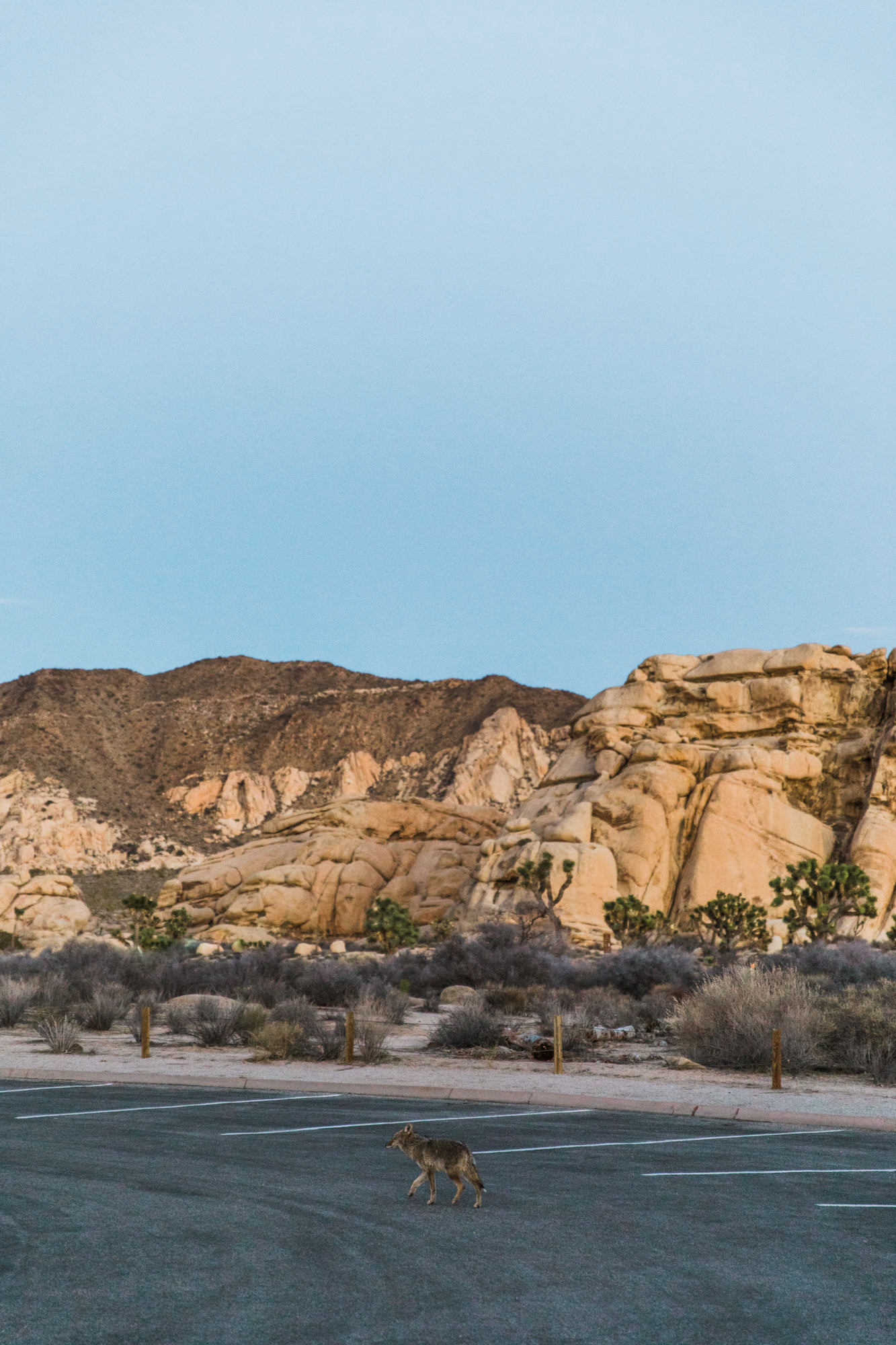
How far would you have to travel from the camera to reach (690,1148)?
11.8 meters

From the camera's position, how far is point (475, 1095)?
15.8 metres

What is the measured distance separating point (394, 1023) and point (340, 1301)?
21.1 metres

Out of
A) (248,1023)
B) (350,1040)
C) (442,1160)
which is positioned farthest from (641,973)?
(442,1160)

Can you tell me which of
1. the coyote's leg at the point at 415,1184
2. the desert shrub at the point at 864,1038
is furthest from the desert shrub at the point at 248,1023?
the coyote's leg at the point at 415,1184

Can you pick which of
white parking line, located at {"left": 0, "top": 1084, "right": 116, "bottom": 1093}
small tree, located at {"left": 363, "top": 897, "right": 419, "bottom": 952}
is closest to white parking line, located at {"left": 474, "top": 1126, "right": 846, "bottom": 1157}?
white parking line, located at {"left": 0, "top": 1084, "right": 116, "bottom": 1093}

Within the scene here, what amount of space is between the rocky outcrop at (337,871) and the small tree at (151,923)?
1.76 metres

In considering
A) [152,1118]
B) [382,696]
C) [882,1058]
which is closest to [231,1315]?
[152,1118]

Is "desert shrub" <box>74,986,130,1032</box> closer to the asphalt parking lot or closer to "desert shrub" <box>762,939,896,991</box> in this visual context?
the asphalt parking lot

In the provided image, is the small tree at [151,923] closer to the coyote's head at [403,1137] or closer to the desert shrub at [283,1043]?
the desert shrub at [283,1043]

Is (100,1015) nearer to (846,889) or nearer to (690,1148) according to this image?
(690,1148)

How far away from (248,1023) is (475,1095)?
887 cm

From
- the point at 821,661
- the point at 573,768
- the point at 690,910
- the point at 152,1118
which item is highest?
the point at 821,661

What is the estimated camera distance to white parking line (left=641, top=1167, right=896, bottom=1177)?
34.2 ft

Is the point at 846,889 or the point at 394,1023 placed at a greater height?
the point at 846,889
